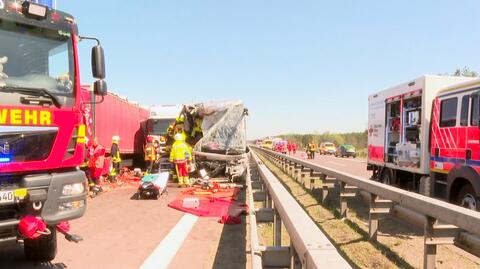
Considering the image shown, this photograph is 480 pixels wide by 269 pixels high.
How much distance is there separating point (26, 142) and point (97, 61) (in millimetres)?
1780

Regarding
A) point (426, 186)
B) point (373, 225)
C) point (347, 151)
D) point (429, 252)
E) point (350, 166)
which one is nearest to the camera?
point (429, 252)

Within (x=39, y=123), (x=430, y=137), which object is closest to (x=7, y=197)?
(x=39, y=123)

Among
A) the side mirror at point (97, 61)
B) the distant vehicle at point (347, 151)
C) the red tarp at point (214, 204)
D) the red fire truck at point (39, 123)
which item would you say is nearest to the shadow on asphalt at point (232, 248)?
the red tarp at point (214, 204)

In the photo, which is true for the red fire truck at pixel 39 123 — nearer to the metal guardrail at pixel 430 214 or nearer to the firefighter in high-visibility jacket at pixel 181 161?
the metal guardrail at pixel 430 214

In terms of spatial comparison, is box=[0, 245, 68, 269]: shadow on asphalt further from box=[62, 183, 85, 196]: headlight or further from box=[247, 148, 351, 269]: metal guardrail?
box=[247, 148, 351, 269]: metal guardrail

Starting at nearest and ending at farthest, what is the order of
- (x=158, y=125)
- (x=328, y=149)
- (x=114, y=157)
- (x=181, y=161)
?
(x=181, y=161) → (x=114, y=157) → (x=158, y=125) → (x=328, y=149)

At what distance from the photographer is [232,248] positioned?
6.90 metres

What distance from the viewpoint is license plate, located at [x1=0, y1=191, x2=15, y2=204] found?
480cm

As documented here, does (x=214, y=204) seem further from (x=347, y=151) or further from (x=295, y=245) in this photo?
(x=347, y=151)

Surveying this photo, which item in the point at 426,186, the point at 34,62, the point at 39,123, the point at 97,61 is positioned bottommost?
the point at 426,186

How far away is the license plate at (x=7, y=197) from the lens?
189 inches

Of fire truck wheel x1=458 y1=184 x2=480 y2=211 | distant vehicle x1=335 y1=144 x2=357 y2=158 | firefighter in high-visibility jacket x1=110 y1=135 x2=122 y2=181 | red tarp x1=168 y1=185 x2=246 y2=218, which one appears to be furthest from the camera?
distant vehicle x1=335 y1=144 x2=357 y2=158

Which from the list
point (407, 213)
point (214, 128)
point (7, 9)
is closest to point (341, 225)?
point (407, 213)

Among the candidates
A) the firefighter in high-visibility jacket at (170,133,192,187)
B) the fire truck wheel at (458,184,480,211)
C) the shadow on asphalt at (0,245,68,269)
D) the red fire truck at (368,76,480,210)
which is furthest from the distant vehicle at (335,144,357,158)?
the shadow on asphalt at (0,245,68,269)
